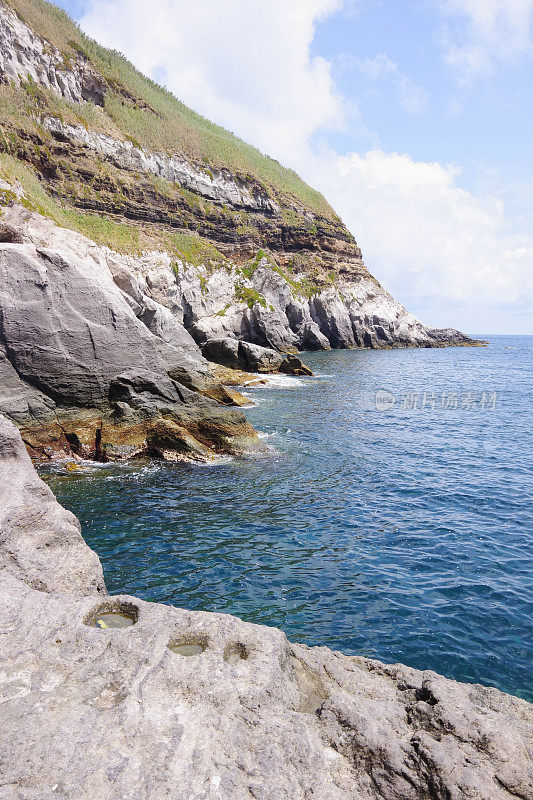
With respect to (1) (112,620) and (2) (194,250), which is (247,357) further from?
(1) (112,620)

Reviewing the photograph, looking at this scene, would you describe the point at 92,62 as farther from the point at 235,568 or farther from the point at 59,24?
the point at 235,568

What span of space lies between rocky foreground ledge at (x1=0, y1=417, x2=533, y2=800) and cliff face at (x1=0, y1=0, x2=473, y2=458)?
14647 mm

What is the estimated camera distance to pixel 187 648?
5.84 meters

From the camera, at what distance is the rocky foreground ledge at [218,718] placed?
400 cm

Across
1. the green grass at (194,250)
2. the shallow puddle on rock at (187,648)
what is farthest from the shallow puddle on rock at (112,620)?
the green grass at (194,250)

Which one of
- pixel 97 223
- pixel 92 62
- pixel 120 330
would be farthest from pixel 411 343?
pixel 120 330

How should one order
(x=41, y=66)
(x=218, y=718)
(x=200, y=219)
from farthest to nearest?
(x=200, y=219) → (x=41, y=66) → (x=218, y=718)

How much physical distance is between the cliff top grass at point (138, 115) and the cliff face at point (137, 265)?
51cm

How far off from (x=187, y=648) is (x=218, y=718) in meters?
1.31

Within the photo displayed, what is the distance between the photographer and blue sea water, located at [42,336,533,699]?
363 inches

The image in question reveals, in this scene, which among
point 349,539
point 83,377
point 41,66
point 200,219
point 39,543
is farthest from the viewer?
point 200,219

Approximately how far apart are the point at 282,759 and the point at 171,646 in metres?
2.09

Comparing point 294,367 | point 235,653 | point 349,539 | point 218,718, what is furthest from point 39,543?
point 294,367

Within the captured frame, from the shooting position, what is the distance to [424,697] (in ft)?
18.6
